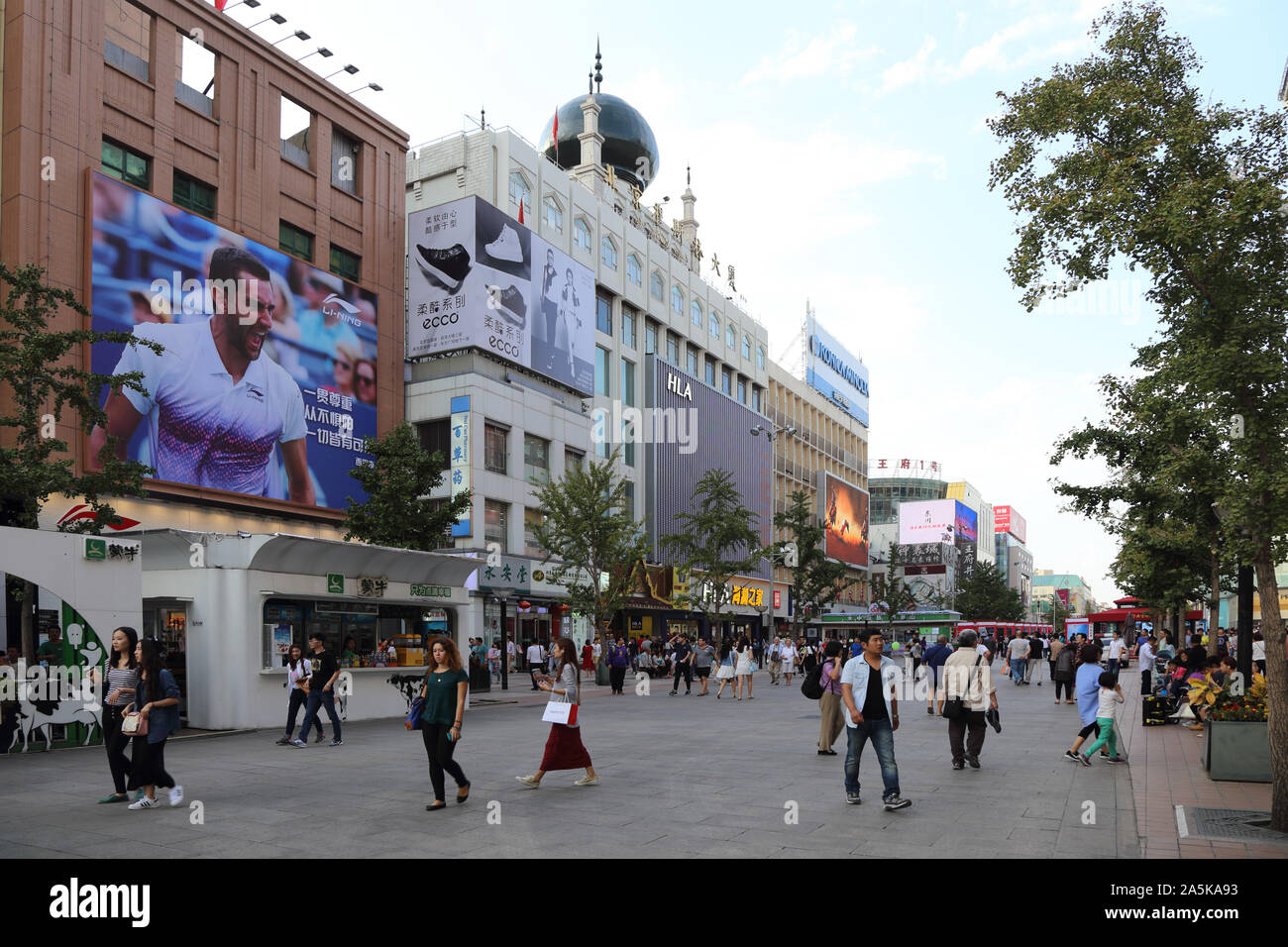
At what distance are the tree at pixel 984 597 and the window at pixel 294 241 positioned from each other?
3358 inches

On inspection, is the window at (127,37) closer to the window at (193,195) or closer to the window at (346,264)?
the window at (193,195)

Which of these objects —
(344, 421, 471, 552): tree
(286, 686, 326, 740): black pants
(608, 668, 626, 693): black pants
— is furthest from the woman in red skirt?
(608, 668, 626, 693): black pants

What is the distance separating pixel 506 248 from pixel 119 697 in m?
35.6

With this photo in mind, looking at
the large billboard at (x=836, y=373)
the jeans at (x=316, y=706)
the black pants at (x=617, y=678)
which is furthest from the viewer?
the large billboard at (x=836, y=373)

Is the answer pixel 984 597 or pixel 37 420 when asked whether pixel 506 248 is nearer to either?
pixel 37 420

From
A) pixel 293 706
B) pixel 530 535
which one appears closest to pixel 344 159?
pixel 530 535

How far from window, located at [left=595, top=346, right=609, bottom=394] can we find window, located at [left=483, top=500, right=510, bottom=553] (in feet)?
39.5

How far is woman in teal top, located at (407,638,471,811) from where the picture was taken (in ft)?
32.5


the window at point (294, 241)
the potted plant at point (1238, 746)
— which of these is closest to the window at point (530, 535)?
the window at point (294, 241)

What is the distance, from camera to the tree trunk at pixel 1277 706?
28.7 feet
